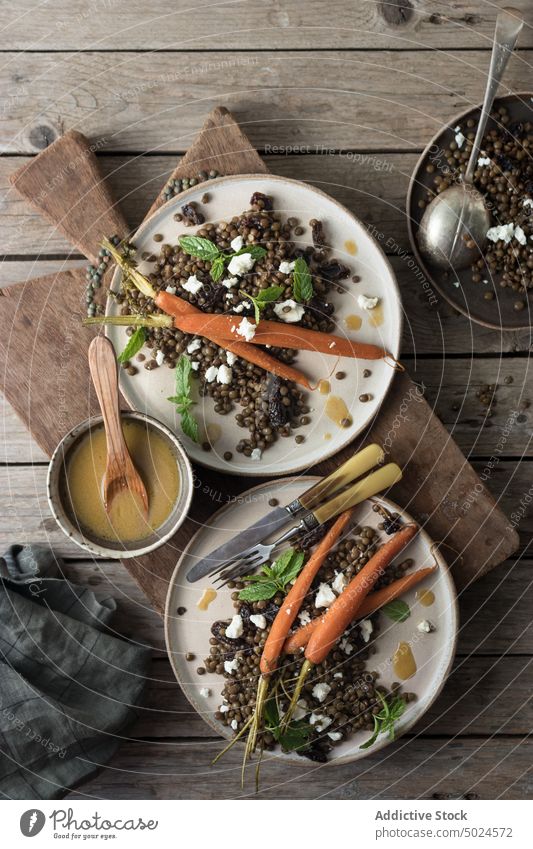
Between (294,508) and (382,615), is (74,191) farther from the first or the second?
(382,615)

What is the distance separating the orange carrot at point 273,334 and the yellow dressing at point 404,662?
449mm

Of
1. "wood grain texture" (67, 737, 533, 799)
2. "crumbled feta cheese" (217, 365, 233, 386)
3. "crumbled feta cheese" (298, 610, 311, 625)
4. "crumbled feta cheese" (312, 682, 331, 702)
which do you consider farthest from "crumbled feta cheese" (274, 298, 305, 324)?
"wood grain texture" (67, 737, 533, 799)

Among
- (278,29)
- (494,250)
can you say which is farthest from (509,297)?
(278,29)

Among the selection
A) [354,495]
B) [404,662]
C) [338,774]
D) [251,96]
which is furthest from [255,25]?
[338,774]

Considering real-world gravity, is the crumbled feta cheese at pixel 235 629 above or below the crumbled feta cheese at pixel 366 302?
below

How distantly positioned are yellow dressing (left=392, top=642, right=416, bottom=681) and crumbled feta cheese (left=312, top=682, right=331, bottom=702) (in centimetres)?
11

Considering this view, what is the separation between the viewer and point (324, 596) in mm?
1143

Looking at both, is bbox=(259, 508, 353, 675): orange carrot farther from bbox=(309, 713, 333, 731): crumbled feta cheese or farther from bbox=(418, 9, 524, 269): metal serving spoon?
bbox=(418, 9, 524, 269): metal serving spoon

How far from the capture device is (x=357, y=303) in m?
1.16

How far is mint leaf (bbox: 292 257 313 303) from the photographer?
44.5 inches

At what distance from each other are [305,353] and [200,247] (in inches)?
8.7

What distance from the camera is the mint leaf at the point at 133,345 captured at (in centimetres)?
115

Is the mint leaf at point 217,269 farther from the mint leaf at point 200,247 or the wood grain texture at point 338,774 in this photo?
the wood grain texture at point 338,774

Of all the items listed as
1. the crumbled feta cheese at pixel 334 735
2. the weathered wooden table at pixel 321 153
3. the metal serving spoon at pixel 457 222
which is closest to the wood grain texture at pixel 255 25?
the weathered wooden table at pixel 321 153
